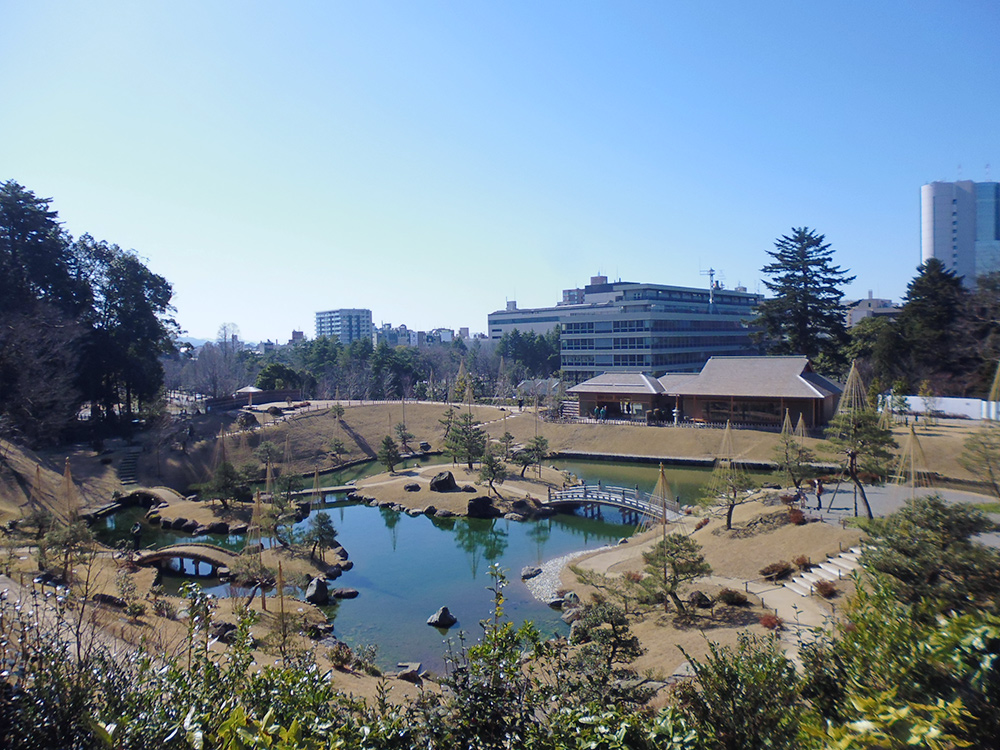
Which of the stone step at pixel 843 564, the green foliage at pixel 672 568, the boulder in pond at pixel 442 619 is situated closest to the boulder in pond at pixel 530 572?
the boulder in pond at pixel 442 619

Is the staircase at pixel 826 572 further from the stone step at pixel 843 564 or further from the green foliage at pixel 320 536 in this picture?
the green foliage at pixel 320 536

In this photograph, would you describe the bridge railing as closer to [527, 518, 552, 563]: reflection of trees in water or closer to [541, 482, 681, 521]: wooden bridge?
[541, 482, 681, 521]: wooden bridge

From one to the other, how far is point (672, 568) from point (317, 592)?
28.8ft

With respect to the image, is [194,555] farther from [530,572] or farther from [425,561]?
[530,572]

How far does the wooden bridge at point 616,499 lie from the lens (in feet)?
63.9

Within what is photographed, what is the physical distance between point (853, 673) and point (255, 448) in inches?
1172

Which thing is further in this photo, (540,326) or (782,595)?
(540,326)

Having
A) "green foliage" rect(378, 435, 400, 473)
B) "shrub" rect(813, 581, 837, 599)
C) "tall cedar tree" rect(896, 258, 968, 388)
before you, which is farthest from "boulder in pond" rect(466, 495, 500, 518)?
"tall cedar tree" rect(896, 258, 968, 388)

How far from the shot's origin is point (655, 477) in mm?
26672

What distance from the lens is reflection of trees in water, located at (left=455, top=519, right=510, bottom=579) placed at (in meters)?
17.8

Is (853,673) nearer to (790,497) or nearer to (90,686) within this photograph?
(90,686)

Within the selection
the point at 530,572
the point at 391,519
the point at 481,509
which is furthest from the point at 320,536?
the point at 481,509

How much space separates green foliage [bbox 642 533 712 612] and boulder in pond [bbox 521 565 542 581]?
14.2 ft

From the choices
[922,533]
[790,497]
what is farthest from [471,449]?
[922,533]
